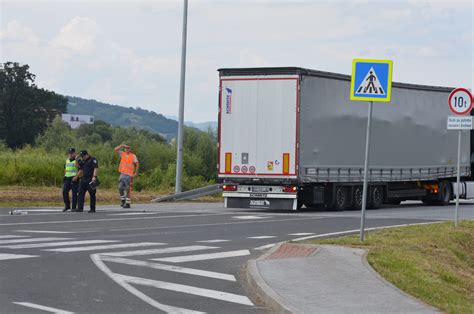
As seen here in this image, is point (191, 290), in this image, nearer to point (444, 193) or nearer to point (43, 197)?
point (43, 197)

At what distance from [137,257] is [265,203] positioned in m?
14.0

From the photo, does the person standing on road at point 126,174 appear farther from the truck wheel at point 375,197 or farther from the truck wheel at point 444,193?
the truck wheel at point 444,193

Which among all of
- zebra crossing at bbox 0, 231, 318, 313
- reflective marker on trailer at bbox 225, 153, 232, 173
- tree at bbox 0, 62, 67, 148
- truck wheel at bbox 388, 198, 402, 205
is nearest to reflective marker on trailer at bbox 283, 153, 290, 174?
reflective marker on trailer at bbox 225, 153, 232, 173

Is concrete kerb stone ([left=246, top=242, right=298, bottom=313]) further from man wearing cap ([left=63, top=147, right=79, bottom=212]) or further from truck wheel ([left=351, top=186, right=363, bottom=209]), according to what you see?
truck wheel ([left=351, top=186, right=363, bottom=209])

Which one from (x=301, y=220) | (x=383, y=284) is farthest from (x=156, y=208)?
(x=383, y=284)

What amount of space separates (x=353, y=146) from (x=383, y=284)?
18833 millimetres

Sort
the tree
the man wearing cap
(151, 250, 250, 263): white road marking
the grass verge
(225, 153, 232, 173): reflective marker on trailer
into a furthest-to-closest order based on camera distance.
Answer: the tree → the grass verge → (225, 153, 232, 173): reflective marker on trailer → the man wearing cap → (151, 250, 250, 263): white road marking

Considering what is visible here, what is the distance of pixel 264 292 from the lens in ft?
35.2

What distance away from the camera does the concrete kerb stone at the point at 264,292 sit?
385 inches

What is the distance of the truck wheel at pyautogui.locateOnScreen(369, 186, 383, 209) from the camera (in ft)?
104

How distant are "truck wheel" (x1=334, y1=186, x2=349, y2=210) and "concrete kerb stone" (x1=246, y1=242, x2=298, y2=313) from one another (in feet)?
53.9

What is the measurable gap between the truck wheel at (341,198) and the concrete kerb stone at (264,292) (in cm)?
1644

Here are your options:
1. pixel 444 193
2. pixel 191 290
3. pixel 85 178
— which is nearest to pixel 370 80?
pixel 191 290

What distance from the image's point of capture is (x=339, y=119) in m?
29.5
